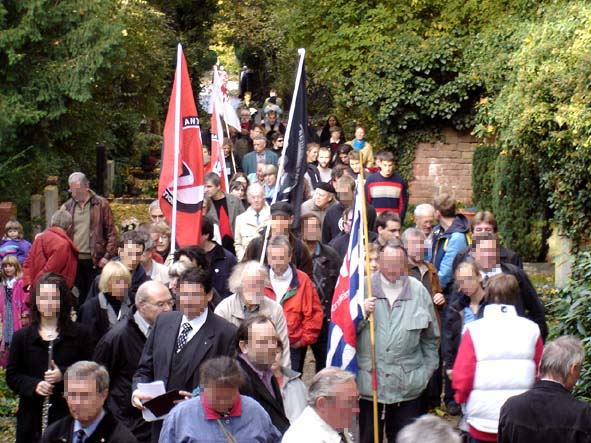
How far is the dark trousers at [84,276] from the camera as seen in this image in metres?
13.8

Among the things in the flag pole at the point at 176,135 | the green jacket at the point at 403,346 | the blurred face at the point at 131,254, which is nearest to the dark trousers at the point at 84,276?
the flag pole at the point at 176,135

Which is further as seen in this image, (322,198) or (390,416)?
(322,198)

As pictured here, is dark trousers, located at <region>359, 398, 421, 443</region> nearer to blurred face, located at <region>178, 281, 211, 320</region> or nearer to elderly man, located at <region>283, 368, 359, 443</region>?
blurred face, located at <region>178, 281, 211, 320</region>

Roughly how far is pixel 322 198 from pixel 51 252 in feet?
9.71

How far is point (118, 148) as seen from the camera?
30500 millimetres

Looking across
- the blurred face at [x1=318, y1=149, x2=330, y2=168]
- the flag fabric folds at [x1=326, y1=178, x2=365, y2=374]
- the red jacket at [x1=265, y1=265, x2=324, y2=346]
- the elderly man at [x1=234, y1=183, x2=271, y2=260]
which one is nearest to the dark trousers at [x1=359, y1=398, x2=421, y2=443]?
the flag fabric folds at [x1=326, y1=178, x2=365, y2=374]

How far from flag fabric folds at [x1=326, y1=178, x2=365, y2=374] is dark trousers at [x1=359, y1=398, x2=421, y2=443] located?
341mm

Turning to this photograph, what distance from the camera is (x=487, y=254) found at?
932 cm

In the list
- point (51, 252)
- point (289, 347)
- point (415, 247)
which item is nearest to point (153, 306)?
point (289, 347)

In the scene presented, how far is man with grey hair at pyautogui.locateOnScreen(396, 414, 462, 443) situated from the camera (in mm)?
4926

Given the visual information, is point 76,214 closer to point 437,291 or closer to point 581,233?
point 437,291

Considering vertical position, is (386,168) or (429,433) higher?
(386,168)

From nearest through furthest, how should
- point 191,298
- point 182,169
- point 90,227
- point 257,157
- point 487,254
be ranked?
1. point 191,298
2. point 487,254
3. point 182,169
4. point 90,227
5. point 257,157

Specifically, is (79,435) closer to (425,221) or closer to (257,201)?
(425,221)
